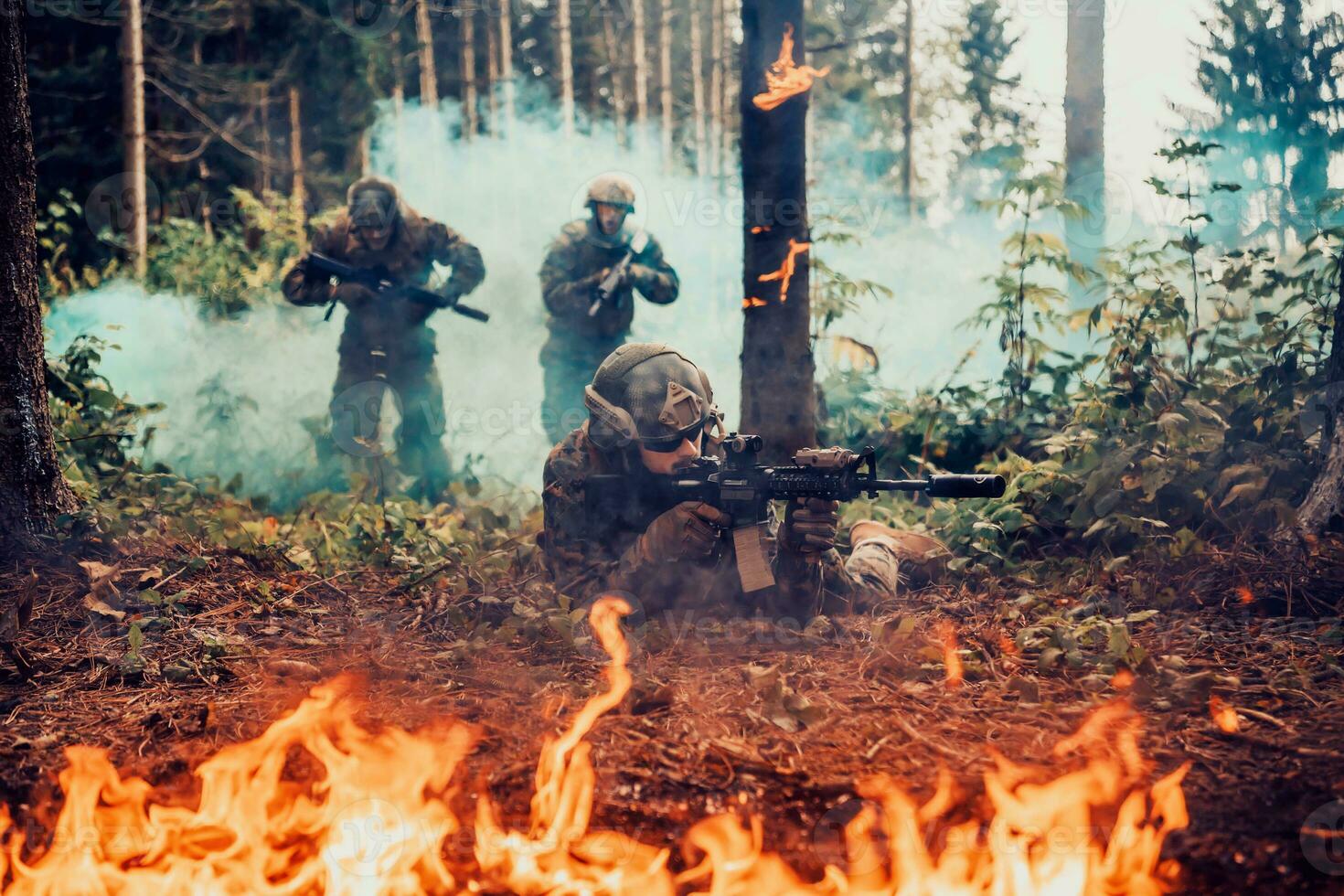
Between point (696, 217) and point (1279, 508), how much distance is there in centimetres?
1380

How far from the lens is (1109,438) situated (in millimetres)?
5578

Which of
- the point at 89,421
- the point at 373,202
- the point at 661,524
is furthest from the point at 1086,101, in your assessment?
the point at 89,421

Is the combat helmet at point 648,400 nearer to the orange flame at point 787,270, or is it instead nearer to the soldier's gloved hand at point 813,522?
the soldier's gloved hand at point 813,522

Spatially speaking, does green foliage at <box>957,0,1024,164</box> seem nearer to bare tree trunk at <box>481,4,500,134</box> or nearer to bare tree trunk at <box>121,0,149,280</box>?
bare tree trunk at <box>481,4,500,134</box>

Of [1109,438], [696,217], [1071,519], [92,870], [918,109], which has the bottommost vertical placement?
[92,870]

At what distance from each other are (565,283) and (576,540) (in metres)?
3.97

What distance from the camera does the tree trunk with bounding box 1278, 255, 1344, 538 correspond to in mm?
4629

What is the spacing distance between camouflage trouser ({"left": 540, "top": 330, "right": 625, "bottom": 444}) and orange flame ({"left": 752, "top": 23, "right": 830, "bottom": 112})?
3.09 metres

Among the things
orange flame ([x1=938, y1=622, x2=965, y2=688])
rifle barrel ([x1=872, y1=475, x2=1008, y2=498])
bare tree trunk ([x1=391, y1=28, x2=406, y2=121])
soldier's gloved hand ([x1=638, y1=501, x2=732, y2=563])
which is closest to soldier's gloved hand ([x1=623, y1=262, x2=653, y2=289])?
soldier's gloved hand ([x1=638, y1=501, x2=732, y2=563])

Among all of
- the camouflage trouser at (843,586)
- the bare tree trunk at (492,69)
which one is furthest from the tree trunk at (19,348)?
the bare tree trunk at (492,69)

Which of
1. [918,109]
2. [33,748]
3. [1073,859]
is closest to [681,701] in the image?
[1073,859]

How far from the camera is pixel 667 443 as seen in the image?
14.4ft

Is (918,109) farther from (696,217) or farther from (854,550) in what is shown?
(854,550)

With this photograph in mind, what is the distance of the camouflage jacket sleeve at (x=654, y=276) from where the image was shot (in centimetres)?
838
